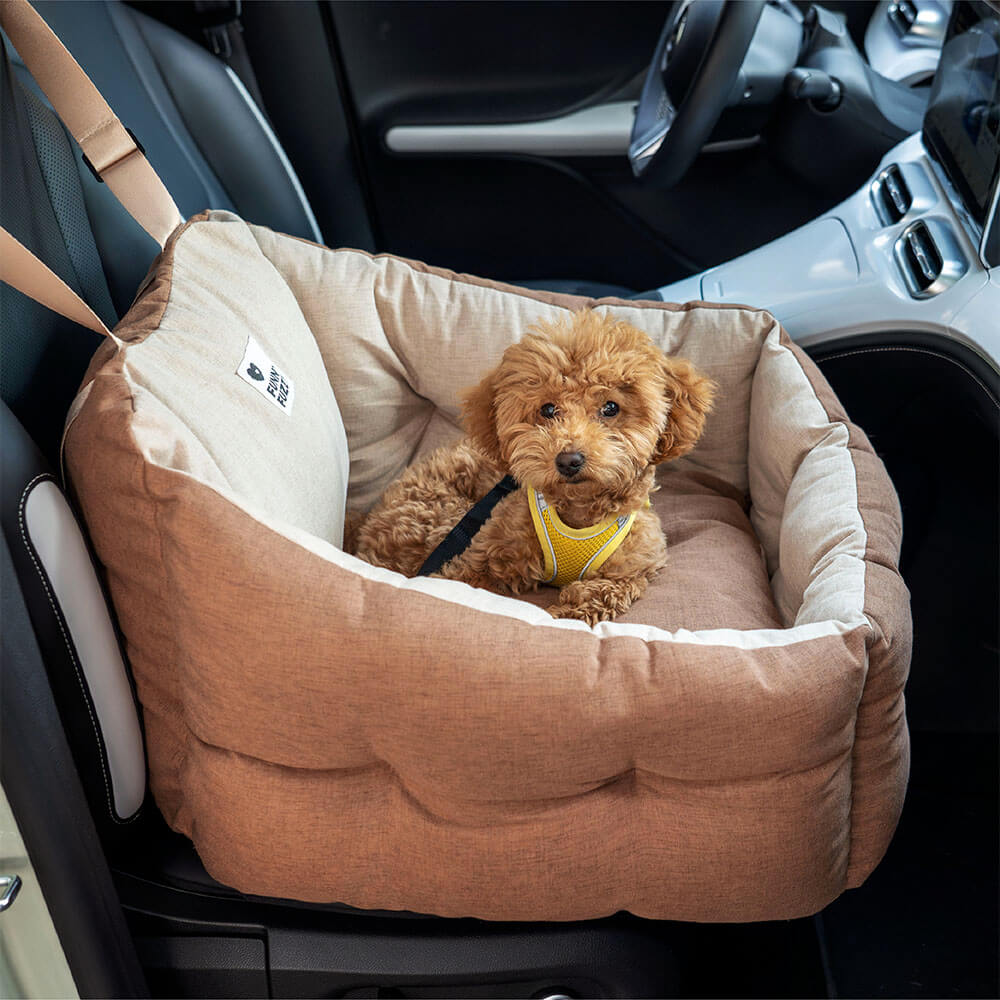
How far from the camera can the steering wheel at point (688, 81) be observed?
1468 millimetres

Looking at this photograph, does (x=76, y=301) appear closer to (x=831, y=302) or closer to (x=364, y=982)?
(x=364, y=982)

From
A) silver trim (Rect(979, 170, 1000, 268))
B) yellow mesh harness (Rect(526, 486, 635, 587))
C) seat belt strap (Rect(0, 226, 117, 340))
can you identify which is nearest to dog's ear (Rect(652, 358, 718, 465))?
yellow mesh harness (Rect(526, 486, 635, 587))

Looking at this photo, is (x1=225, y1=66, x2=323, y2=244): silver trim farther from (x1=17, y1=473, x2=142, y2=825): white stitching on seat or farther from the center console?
(x1=17, y1=473, x2=142, y2=825): white stitching on seat

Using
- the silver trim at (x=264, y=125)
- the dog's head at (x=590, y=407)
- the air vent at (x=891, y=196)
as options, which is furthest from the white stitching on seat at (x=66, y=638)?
the air vent at (x=891, y=196)

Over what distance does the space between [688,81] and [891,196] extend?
0.43 meters

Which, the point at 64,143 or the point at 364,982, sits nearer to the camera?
the point at 364,982

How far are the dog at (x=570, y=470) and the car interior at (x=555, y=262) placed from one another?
452mm

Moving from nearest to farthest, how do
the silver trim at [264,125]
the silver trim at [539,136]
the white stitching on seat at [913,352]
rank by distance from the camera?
1. the white stitching on seat at [913,352]
2. the silver trim at [264,125]
3. the silver trim at [539,136]

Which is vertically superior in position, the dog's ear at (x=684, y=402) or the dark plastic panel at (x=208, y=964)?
the dog's ear at (x=684, y=402)

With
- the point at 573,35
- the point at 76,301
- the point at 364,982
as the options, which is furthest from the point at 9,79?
the point at 573,35

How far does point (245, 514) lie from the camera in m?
0.92

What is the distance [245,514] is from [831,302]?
1.14 metres

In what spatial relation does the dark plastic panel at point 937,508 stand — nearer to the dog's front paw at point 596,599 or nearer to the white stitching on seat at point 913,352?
the white stitching on seat at point 913,352

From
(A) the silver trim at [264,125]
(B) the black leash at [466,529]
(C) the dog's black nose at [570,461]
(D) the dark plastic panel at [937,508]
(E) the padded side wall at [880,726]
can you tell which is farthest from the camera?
(A) the silver trim at [264,125]
